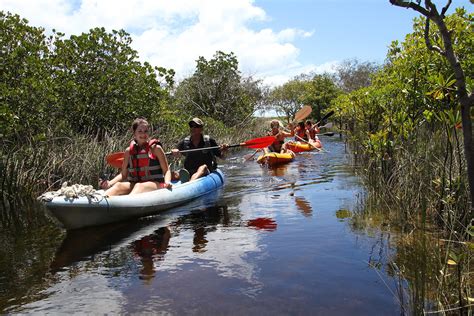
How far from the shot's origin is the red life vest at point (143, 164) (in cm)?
663

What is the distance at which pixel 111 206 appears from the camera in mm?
5867

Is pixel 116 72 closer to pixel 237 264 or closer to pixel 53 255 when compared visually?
pixel 53 255

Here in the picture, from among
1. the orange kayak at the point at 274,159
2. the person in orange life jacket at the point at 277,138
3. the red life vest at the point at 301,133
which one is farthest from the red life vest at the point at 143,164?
the red life vest at the point at 301,133

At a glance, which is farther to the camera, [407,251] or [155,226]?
[155,226]

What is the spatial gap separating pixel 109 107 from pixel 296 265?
29.7 ft

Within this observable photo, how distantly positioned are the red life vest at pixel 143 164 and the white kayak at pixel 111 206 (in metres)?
0.34

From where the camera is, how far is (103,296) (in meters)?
3.78

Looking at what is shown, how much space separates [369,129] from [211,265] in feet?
20.5

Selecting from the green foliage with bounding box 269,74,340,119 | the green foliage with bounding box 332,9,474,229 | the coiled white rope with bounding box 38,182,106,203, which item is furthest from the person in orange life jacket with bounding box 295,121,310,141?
the green foliage with bounding box 269,74,340,119

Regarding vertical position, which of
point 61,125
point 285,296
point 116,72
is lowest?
point 285,296

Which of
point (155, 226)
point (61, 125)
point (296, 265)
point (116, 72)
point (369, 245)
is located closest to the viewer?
point (296, 265)

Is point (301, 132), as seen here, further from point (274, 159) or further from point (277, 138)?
point (274, 159)

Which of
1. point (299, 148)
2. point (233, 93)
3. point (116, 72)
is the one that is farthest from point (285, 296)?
point (233, 93)

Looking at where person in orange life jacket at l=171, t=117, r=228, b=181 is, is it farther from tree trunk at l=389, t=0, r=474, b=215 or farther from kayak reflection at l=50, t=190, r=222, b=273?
tree trunk at l=389, t=0, r=474, b=215
